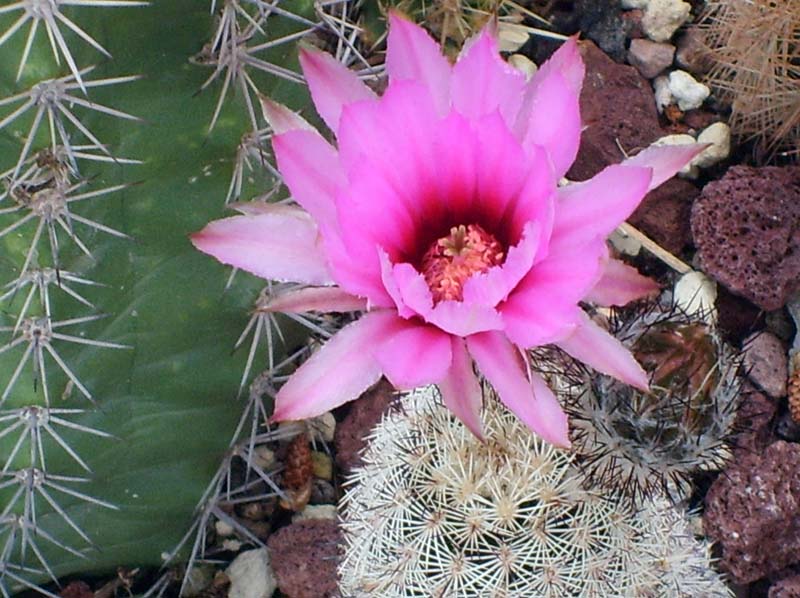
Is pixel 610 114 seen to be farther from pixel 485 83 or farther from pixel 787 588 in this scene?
pixel 485 83

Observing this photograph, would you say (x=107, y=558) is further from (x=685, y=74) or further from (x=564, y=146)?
(x=685, y=74)

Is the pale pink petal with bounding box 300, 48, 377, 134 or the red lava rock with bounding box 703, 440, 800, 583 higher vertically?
the pale pink petal with bounding box 300, 48, 377, 134

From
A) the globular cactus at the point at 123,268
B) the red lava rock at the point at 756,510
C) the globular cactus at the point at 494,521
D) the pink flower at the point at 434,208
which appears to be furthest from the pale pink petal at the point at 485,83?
the red lava rock at the point at 756,510

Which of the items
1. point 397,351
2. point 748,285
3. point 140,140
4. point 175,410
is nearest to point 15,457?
point 175,410

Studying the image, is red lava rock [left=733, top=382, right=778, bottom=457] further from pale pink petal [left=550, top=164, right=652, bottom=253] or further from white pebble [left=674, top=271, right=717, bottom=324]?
pale pink petal [left=550, top=164, right=652, bottom=253]

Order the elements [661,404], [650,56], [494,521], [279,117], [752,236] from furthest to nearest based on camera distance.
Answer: [650,56] → [752,236] → [494,521] → [661,404] → [279,117]

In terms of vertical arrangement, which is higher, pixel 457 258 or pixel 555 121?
pixel 555 121

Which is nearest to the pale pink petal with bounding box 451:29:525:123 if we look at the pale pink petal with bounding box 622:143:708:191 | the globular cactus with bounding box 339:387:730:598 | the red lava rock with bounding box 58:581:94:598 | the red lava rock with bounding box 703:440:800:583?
the pale pink petal with bounding box 622:143:708:191

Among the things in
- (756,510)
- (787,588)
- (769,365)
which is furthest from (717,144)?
(787,588)
